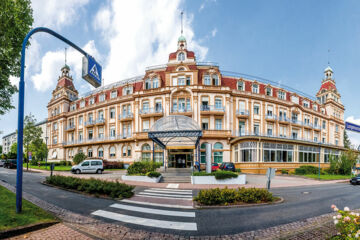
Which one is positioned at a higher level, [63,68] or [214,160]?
[63,68]

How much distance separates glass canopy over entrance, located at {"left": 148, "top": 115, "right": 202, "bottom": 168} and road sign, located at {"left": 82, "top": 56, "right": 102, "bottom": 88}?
1133cm

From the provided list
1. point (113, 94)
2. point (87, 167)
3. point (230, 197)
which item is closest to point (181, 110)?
point (113, 94)

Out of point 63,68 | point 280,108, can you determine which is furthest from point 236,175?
point 63,68

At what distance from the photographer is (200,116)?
28.8m

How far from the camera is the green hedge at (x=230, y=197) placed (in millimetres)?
8070

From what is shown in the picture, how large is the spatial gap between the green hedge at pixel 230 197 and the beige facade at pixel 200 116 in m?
17.3

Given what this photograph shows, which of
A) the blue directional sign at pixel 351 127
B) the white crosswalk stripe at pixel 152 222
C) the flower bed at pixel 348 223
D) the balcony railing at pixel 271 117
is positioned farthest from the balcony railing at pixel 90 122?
the blue directional sign at pixel 351 127

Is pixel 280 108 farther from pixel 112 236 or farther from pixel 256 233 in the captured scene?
pixel 112 236

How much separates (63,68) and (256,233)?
181 feet

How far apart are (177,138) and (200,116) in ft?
20.1

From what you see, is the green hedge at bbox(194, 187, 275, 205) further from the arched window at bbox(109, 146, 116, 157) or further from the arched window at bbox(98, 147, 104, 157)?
the arched window at bbox(98, 147, 104, 157)

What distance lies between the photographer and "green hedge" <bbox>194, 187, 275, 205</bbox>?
807 cm

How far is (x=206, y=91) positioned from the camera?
2928 cm

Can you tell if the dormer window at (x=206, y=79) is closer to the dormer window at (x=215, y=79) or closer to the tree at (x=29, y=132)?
the dormer window at (x=215, y=79)
